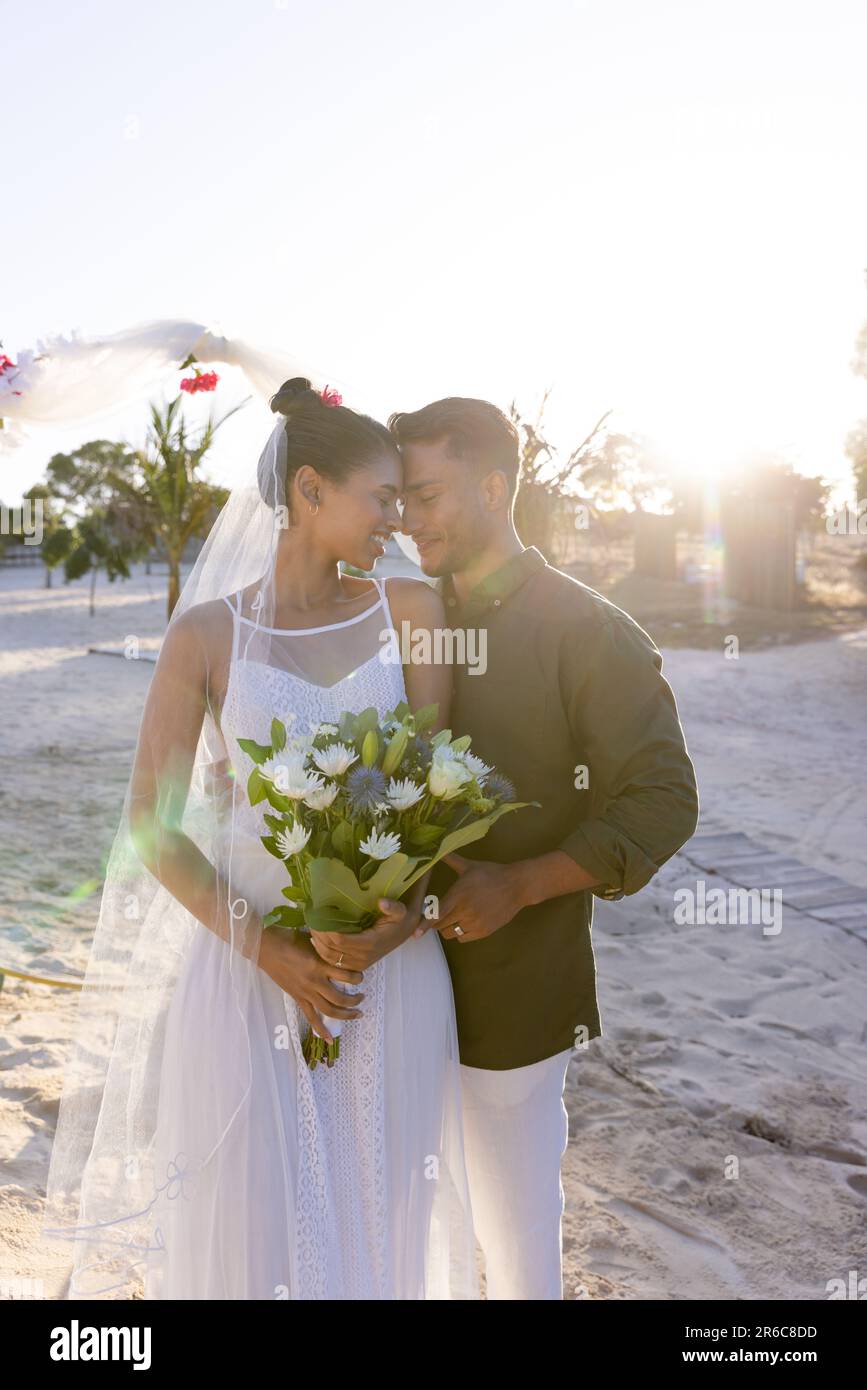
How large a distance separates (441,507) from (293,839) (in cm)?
98

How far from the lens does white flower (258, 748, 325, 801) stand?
77.4 inches

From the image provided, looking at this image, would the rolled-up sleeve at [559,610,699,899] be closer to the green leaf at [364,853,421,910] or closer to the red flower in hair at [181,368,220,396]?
the green leaf at [364,853,421,910]

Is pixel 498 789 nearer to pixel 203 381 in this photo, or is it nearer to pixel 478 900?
pixel 478 900

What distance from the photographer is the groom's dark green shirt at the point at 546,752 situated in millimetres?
2420

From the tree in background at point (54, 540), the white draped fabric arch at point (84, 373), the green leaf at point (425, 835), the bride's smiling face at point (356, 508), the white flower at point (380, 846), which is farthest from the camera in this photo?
the tree in background at point (54, 540)

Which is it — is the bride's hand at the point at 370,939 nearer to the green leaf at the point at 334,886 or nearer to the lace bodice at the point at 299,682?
the green leaf at the point at 334,886

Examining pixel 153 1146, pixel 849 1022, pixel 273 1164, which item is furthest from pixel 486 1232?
pixel 849 1022

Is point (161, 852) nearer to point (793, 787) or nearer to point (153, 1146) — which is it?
point (153, 1146)

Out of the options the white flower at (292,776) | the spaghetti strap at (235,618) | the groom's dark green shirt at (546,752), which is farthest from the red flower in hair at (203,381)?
the white flower at (292,776)

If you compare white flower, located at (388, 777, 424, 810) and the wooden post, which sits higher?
the wooden post

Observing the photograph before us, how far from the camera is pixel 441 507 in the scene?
8.46 ft

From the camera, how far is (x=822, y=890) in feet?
25.5

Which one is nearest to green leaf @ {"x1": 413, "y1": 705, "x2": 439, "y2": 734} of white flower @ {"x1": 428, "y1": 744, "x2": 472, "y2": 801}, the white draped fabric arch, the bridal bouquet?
the bridal bouquet

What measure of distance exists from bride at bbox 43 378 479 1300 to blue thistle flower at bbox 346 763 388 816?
0.48 feet
